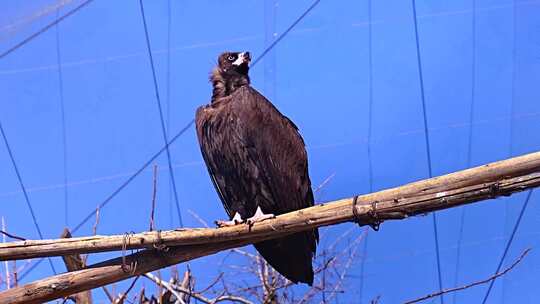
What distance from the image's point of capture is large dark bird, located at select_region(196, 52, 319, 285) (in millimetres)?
5391

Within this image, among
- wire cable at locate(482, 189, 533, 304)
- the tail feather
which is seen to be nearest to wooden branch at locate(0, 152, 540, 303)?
the tail feather

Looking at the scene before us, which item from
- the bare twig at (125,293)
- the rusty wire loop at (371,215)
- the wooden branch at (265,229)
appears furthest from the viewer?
the bare twig at (125,293)

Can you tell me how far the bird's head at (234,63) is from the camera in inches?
242

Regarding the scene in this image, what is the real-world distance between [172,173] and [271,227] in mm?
4340

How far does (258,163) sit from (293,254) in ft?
2.07

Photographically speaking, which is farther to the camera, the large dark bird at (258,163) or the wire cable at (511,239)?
the wire cable at (511,239)

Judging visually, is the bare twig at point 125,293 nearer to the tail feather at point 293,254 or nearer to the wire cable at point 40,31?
the tail feather at point 293,254

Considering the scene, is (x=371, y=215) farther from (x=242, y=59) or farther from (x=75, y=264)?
(x=242, y=59)

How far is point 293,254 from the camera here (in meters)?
5.32

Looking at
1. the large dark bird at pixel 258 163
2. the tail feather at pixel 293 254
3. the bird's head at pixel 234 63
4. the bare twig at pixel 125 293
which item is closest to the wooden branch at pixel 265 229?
the bare twig at pixel 125 293

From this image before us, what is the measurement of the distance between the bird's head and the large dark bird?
0.43 metres

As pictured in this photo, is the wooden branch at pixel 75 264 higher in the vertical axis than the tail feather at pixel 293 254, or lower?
higher

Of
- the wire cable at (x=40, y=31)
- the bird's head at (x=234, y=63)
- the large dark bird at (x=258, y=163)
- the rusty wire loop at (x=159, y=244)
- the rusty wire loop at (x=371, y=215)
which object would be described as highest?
the wire cable at (x=40, y=31)

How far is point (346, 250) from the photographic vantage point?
8.53 m
